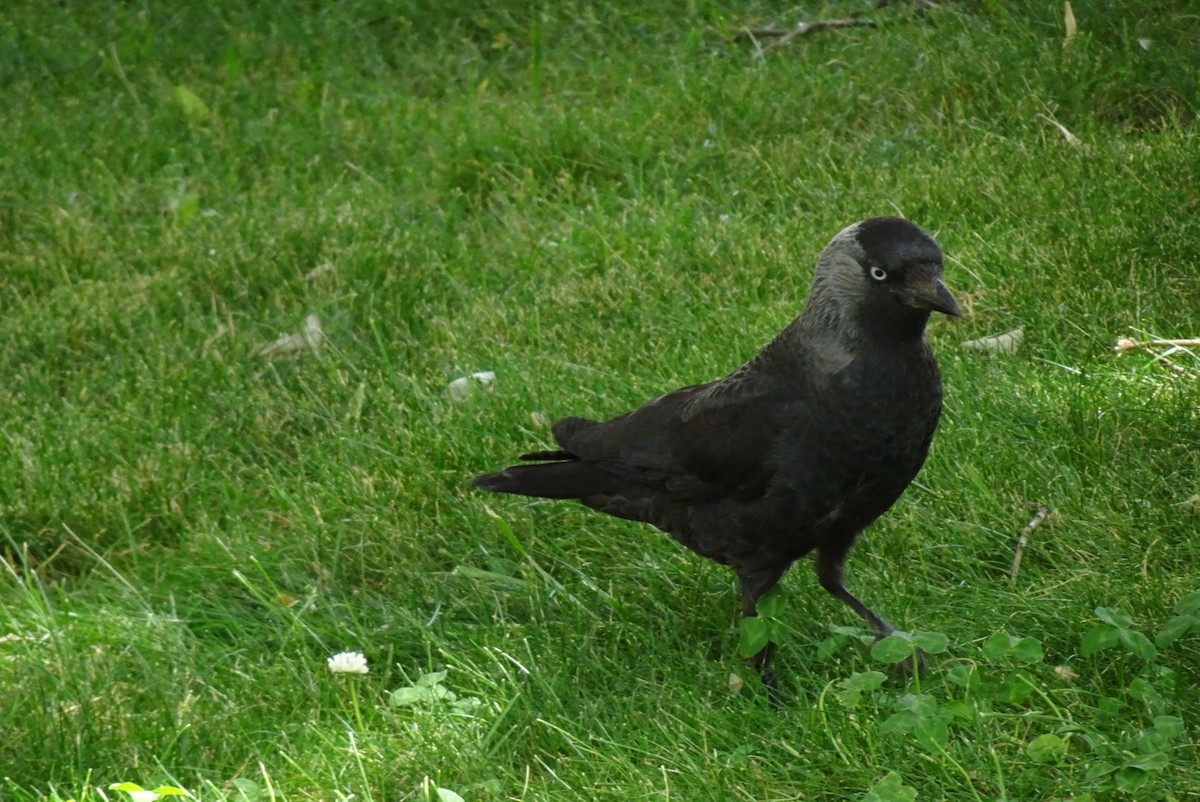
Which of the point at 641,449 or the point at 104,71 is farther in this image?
the point at 104,71

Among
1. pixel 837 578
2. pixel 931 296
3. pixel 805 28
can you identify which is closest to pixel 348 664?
pixel 837 578

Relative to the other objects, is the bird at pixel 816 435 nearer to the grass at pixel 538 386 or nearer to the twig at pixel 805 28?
the grass at pixel 538 386

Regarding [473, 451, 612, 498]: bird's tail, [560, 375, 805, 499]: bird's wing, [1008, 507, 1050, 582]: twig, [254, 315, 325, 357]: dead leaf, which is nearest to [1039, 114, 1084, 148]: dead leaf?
[1008, 507, 1050, 582]: twig

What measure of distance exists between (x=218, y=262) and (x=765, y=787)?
4.13m

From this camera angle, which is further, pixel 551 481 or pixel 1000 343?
pixel 1000 343

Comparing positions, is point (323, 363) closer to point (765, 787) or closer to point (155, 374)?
point (155, 374)

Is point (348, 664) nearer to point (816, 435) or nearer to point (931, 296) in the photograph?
point (816, 435)

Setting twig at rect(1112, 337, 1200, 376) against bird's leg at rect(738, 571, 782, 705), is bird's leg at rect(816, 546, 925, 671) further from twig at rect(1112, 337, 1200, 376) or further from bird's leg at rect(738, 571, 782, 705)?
twig at rect(1112, 337, 1200, 376)

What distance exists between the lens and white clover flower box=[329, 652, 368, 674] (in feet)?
12.1

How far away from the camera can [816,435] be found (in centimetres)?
360

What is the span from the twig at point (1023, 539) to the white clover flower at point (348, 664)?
1.66 m

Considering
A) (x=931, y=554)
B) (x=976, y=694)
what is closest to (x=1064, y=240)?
(x=931, y=554)

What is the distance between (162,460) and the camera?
5125mm

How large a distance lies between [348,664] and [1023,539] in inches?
69.3
